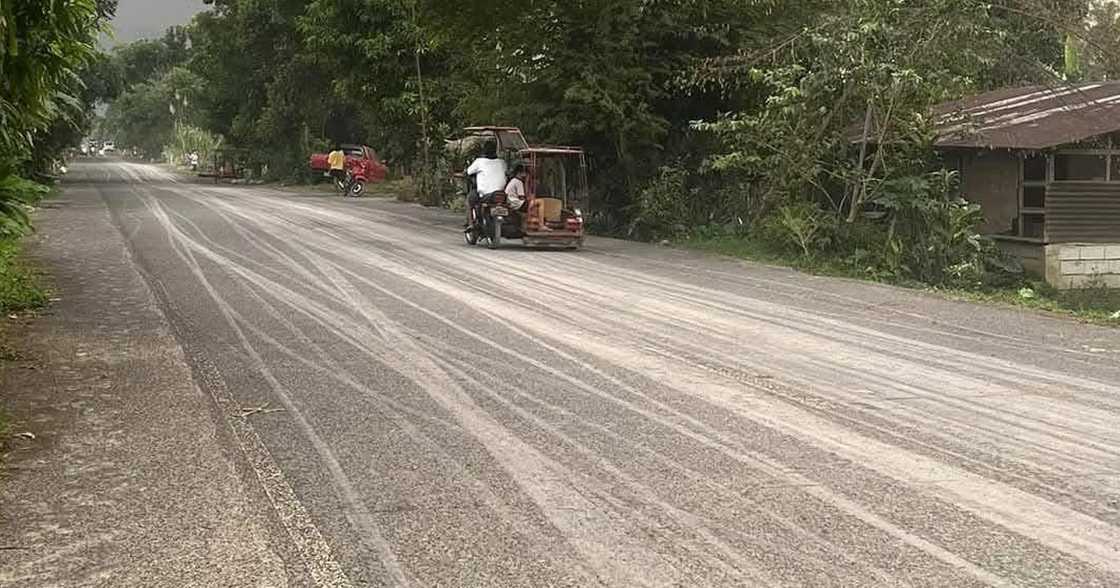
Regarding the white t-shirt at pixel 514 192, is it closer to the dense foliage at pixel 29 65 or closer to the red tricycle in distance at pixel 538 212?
the red tricycle in distance at pixel 538 212

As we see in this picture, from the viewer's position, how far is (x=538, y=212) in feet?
65.2

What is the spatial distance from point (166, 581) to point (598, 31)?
1947 centimetres

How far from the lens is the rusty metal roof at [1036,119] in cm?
1929

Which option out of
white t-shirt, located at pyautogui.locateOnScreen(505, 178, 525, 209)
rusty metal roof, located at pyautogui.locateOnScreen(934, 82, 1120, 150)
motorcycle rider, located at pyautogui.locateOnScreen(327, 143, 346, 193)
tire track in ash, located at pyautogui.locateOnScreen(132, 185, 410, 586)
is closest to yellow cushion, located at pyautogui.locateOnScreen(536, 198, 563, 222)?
white t-shirt, located at pyautogui.locateOnScreen(505, 178, 525, 209)

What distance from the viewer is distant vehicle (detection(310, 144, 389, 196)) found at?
143 feet

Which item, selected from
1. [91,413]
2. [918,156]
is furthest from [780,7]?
[91,413]

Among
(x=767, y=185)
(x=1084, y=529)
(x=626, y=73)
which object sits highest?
(x=626, y=73)

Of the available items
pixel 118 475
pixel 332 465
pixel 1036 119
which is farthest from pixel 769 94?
pixel 118 475

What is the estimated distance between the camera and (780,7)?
22312 millimetres

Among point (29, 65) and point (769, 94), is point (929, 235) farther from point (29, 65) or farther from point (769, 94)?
point (29, 65)

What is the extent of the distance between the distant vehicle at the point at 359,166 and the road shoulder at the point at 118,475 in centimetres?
3328

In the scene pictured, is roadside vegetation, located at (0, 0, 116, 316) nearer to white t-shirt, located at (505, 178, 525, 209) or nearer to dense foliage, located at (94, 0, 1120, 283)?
white t-shirt, located at (505, 178, 525, 209)

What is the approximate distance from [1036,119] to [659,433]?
57.2 feet

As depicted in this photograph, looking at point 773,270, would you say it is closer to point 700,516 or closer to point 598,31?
point 598,31
